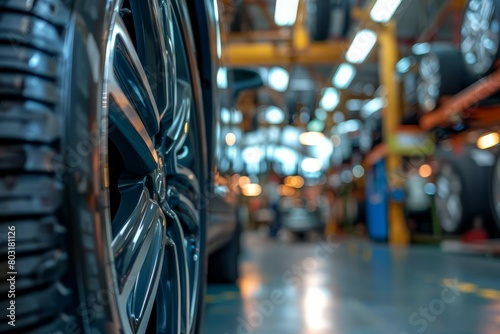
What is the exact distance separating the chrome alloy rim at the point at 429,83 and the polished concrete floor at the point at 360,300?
159 centimetres

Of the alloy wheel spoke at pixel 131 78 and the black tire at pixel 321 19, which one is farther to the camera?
the black tire at pixel 321 19

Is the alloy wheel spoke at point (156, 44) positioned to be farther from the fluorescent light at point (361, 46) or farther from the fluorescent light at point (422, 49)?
the fluorescent light at point (361, 46)

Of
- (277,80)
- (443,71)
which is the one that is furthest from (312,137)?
(443,71)

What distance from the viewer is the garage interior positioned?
6.38 ft

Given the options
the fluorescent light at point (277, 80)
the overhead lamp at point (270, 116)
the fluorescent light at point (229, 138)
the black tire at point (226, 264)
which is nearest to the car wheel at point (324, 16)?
the black tire at point (226, 264)

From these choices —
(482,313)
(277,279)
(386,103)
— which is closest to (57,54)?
(482,313)

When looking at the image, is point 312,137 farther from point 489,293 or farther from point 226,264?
point 489,293

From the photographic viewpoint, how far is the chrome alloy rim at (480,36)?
295 centimetres

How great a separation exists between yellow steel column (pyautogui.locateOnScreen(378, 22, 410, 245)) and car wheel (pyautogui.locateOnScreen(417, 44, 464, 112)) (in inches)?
83.1

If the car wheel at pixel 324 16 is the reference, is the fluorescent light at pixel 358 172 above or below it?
below

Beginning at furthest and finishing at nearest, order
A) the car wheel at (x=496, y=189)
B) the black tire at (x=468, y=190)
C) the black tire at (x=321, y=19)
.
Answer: the black tire at (x=321, y=19)
the black tire at (x=468, y=190)
the car wheel at (x=496, y=189)

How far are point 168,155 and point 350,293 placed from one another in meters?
1.81

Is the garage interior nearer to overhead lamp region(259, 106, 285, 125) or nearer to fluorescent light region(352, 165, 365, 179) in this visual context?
fluorescent light region(352, 165, 365, 179)

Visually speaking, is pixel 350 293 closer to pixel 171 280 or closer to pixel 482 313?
pixel 482 313
